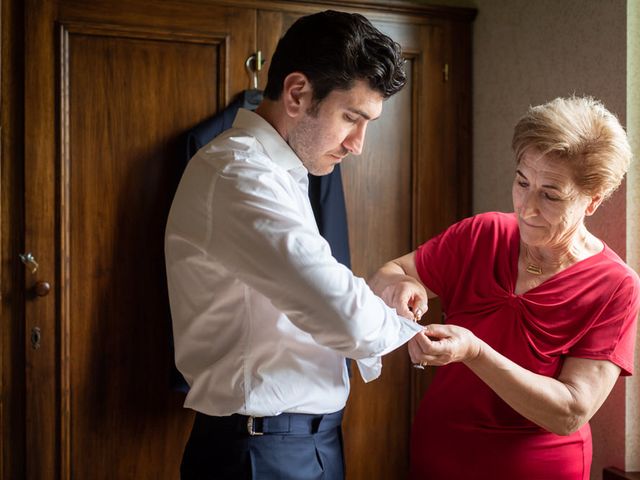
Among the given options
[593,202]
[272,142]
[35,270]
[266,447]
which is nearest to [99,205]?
[35,270]

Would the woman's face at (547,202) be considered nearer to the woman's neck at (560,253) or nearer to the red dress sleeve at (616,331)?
the woman's neck at (560,253)

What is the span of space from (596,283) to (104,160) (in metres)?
1.62

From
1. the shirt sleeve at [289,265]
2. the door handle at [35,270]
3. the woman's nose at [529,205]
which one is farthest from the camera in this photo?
the door handle at [35,270]

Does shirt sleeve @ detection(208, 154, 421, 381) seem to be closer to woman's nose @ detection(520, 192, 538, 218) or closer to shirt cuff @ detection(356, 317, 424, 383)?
shirt cuff @ detection(356, 317, 424, 383)

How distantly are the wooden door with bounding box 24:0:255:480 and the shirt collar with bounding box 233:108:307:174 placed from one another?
1.06 m

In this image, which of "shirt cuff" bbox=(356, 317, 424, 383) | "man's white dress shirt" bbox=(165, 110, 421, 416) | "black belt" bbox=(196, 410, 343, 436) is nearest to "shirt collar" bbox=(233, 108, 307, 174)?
"man's white dress shirt" bbox=(165, 110, 421, 416)

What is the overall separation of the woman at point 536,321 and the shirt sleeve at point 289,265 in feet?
0.69

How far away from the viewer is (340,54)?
131 cm

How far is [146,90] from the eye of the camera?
2383mm

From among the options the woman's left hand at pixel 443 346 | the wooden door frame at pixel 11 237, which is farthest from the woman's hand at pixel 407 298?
the wooden door frame at pixel 11 237

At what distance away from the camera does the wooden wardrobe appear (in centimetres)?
229

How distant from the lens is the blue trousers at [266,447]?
135 centimetres

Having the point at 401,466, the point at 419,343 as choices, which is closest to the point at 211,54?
the point at 419,343

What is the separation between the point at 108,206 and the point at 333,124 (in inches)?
49.3
